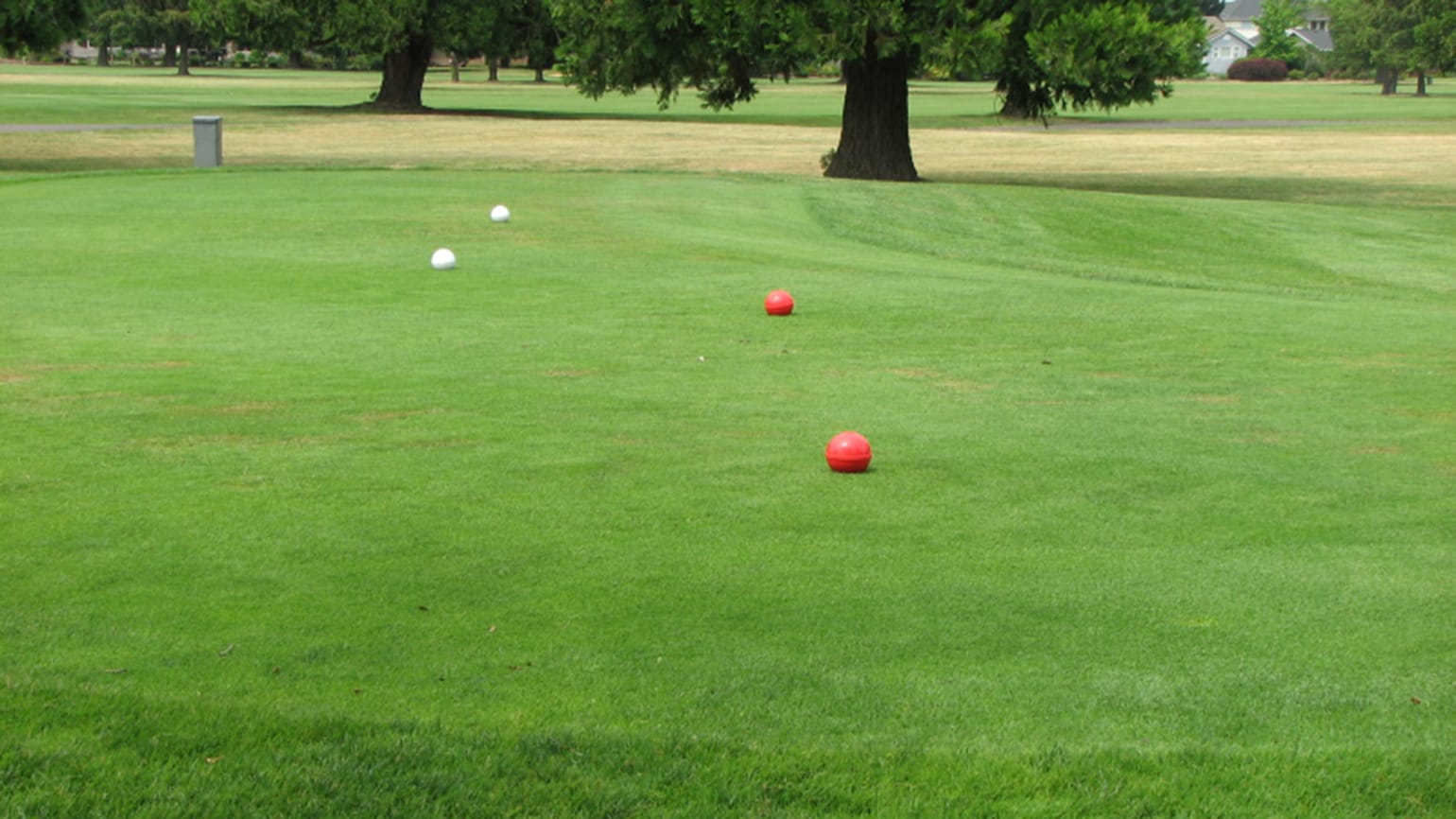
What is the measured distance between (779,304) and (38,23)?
25.9 metres

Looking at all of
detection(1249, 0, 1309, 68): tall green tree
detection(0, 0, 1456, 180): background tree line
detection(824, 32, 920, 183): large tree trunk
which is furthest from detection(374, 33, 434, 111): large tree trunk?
detection(1249, 0, 1309, 68): tall green tree

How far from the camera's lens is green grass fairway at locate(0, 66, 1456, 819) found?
4.45 meters

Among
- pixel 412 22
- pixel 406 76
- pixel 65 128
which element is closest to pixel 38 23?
pixel 65 128

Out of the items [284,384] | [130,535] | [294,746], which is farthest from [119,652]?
[284,384]

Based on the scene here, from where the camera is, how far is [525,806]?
4.21 metres

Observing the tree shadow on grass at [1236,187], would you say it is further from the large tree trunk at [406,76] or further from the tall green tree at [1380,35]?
the tall green tree at [1380,35]

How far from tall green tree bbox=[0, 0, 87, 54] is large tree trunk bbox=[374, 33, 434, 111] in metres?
33.8

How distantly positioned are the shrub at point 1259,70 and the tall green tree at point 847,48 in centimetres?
12185

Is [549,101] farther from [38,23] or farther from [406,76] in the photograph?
[38,23]

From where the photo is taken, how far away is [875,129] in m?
33.5

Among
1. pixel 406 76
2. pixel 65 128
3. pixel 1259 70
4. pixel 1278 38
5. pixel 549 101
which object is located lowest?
pixel 65 128

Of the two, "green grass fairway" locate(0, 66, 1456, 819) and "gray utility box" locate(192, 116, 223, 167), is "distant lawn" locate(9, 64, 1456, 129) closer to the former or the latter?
"gray utility box" locate(192, 116, 223, 167)

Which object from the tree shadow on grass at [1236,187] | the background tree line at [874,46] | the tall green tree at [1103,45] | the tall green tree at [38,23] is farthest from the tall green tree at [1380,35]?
the tall green tree at [38,23]

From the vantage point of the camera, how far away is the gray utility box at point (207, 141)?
98.2ft
